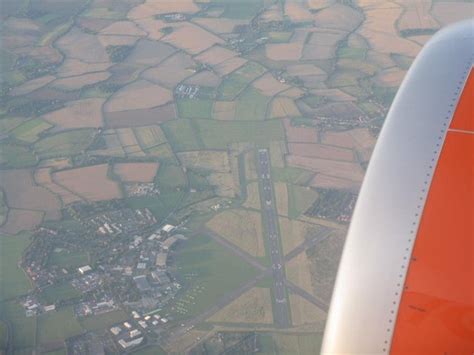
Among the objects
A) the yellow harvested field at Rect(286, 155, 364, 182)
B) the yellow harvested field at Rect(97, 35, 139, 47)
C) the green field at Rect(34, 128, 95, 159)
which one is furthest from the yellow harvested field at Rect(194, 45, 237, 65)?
the yellow harvested field at Rect(286, 155, 364, 182)

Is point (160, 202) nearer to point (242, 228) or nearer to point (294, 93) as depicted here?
point (242, 228)

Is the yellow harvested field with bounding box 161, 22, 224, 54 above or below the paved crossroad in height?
above

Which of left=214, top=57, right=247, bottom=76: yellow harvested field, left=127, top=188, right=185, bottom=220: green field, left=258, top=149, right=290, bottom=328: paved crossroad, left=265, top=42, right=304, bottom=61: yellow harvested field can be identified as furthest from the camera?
left=265, top=42, right=304, bottom=61: yellow harvested field

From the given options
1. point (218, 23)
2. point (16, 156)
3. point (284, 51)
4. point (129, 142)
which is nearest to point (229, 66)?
point (284, 51)

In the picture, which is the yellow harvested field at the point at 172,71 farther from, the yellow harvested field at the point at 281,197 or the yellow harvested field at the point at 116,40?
the yellow harvested field at the point at 281,197

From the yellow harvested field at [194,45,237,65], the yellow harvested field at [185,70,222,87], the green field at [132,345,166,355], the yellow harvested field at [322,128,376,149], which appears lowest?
the yellow harvested field at [322,128,376,149]

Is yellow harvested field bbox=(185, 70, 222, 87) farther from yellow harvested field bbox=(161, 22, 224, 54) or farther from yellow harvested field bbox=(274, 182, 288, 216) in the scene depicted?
yellow harvested field bbox=(274, 182, 288, 216)

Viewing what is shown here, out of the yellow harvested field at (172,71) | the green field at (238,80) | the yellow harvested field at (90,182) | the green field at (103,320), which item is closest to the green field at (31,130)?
the yellow harvested field at (90,182)
